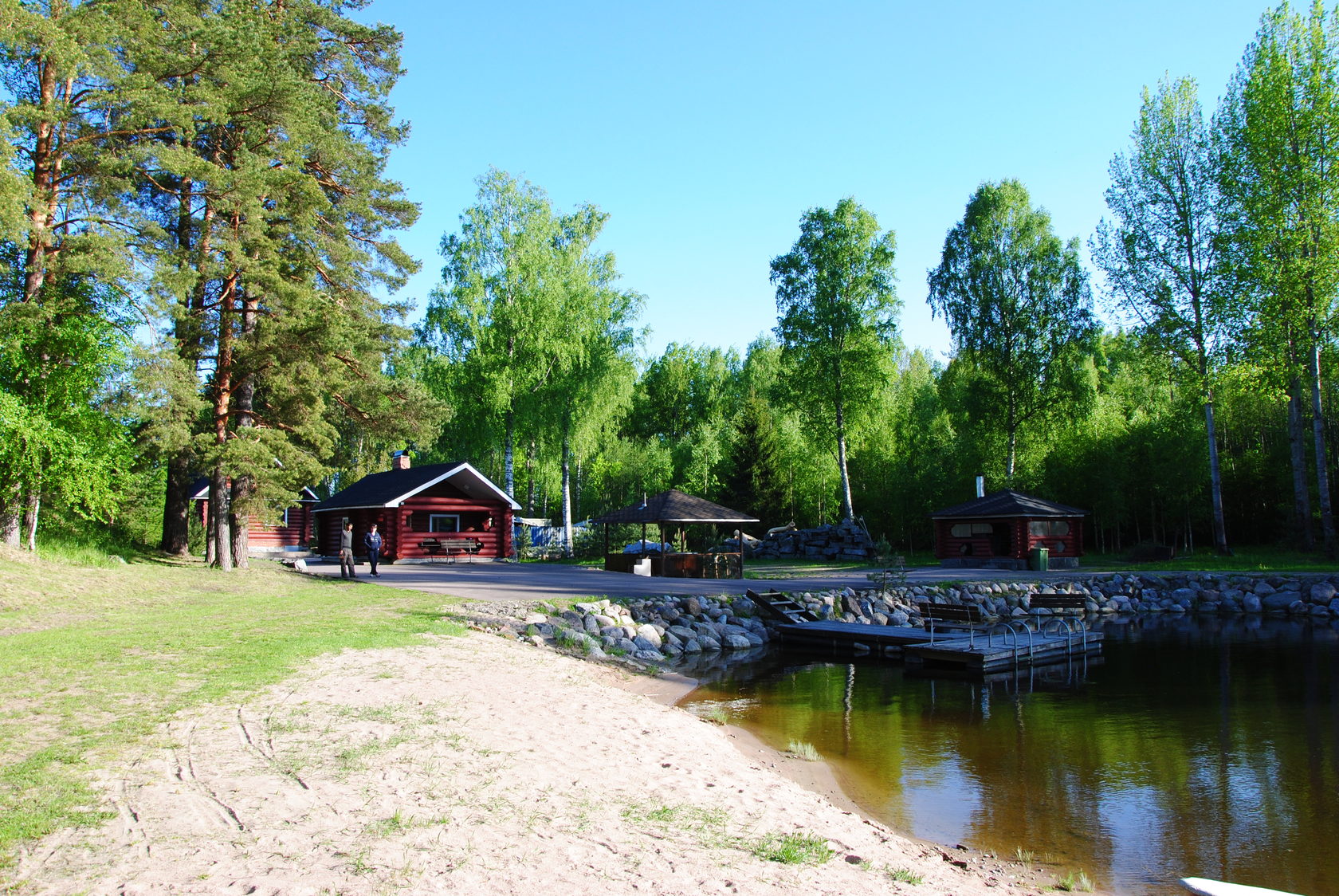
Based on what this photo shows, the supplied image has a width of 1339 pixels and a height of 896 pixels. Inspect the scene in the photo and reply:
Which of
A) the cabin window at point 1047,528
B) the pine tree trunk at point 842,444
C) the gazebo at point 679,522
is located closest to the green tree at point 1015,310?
→ the cabin window at point 1047,528

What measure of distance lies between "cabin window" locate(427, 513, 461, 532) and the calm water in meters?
21.0

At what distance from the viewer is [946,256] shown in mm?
40625

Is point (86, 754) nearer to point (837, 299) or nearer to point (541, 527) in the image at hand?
point (837, 299)

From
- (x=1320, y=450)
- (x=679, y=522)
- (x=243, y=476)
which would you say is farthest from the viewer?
(x=1320, y=450)

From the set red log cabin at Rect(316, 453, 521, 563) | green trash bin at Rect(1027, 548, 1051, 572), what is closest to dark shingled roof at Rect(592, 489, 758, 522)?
red log cabin at Rect(316, 453, 521, 563)

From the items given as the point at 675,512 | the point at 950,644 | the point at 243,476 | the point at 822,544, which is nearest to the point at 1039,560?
the point at 822,544

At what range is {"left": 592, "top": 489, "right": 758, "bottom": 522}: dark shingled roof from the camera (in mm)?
26500

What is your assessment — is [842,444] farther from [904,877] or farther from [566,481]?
[904,877]

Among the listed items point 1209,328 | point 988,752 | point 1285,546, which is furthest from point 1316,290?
point 988,752

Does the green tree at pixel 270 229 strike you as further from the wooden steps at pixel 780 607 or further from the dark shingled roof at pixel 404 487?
the wooden steps at pixel 780 607

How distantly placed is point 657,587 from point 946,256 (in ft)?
86.1

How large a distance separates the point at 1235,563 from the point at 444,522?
32.0 meters

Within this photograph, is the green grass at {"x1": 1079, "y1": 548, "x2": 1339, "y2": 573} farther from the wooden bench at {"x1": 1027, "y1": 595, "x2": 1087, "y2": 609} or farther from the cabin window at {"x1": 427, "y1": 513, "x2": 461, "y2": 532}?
the cabin window at {"x1": 427, "y1": 513, "x2": 461, "y2": 532}

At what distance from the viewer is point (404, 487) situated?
115 feet
